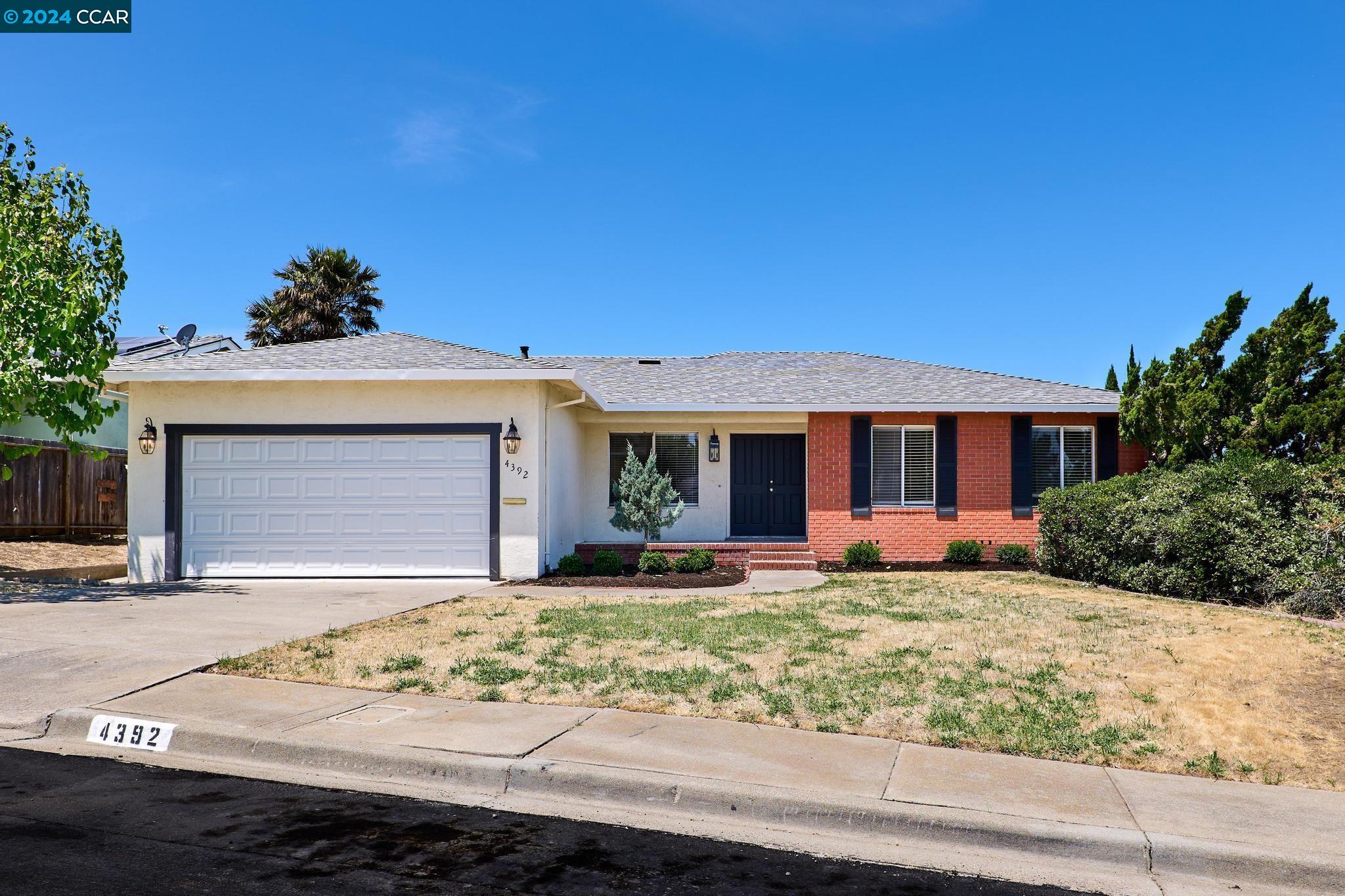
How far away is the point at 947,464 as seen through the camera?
55.5 feet

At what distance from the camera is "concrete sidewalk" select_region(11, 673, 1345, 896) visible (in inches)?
169

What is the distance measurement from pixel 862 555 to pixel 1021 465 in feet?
11.5

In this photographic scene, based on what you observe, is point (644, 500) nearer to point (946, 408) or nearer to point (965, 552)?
point (946, 408)

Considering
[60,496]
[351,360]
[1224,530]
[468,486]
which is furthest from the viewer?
[60,496]

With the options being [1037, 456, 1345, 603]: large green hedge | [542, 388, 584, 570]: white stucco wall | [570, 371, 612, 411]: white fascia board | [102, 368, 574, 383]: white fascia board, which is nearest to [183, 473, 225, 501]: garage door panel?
[102, 368, 574, 383]: white fascia board

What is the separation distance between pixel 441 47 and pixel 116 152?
6.11m

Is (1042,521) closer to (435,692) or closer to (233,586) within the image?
(435,692)

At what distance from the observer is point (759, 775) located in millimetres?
5156

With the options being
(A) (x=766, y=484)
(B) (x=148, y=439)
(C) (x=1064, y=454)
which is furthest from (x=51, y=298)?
(C) (x=1064, y=454)

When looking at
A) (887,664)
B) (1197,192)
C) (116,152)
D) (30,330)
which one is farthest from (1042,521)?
(116,152)

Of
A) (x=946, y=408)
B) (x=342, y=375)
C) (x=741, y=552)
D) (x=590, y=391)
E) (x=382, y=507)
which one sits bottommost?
(x=741, y=552)

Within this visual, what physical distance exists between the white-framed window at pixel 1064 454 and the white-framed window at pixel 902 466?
6.62 feet

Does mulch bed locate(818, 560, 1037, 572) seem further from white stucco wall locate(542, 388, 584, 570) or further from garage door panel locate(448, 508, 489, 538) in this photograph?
garage door panel locate(448, 508, 489, 538)

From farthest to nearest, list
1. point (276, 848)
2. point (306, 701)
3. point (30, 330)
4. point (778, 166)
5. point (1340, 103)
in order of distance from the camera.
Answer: point (778, 166)
point (1340, 103)
point (30, 330)
point (306, 701)
point (276, 848)
